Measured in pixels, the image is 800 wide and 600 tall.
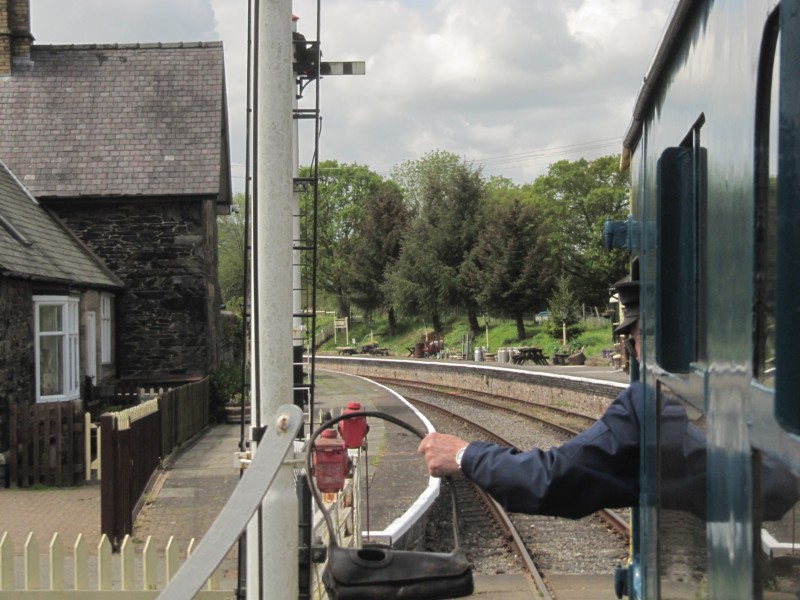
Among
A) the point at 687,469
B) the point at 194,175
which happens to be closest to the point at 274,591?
the point at 687,469

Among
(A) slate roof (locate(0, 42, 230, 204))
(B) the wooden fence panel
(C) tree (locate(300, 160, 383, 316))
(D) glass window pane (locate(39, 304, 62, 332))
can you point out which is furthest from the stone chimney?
(C) tree (locate(300, 160, 383, 316))

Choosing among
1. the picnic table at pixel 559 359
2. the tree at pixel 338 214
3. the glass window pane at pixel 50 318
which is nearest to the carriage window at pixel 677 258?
the glass window pane at pixel 50 318

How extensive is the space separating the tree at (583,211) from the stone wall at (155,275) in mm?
34427

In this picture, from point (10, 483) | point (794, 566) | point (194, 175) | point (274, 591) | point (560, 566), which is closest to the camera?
Result: point (794, 566)

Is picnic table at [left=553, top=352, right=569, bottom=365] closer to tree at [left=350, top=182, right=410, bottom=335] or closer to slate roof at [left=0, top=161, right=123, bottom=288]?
slate roof at [left=0, top=161, right=123, bottom=288]

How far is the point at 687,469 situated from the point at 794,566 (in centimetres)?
90

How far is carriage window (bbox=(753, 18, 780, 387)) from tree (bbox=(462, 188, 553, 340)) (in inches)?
1677

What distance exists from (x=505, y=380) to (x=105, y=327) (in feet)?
44.5

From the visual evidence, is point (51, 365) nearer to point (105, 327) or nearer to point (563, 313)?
point (105, 327)

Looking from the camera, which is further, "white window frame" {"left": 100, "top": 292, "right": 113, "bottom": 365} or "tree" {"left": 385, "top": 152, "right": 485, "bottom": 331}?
"tree" {"left": 385, "top": 152, "right": 485, "bottom": 331}

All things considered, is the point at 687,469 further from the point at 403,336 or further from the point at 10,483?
the point at 403,336

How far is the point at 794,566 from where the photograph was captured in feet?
4.31

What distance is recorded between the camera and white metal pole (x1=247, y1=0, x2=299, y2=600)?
3639 mm

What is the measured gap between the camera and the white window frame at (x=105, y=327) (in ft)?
64.1
